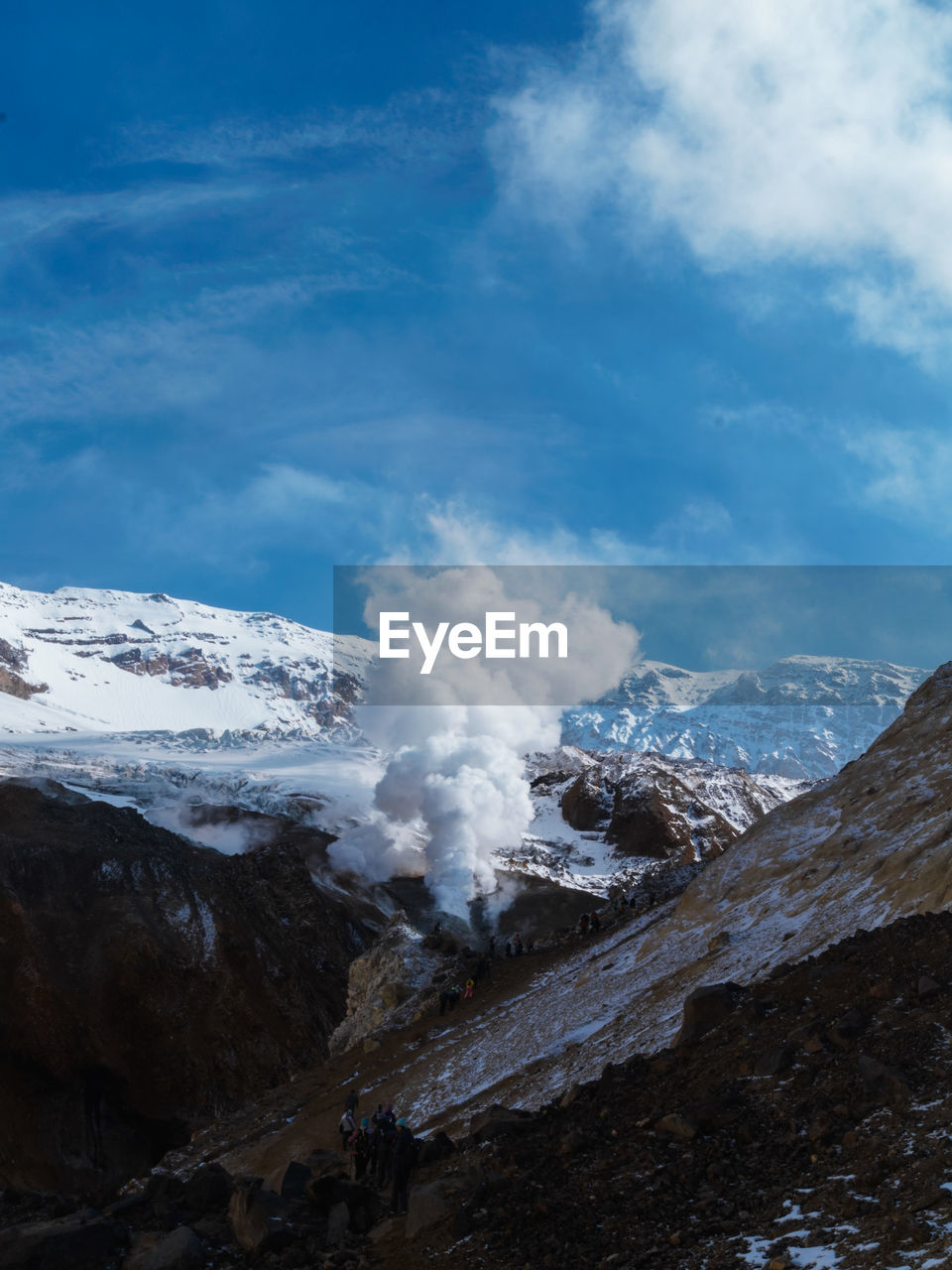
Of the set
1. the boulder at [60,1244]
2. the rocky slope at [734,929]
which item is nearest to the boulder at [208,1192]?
the boulder at [60,1244]

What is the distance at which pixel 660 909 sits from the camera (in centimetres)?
3756

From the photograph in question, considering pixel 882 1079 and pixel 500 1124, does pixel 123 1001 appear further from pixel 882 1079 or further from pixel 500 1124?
pixel 882 1079

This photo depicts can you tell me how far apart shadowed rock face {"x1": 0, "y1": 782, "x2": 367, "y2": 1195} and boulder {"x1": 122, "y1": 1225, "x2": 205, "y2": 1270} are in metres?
46.5

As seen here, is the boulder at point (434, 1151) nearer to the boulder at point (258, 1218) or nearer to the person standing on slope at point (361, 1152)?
the person standing on slope at point (361, 1152)

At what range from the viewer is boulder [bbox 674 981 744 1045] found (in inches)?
663

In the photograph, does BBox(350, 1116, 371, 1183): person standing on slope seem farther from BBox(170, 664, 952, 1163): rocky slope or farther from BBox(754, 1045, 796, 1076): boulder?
BBox(754, 1045, 796, 1076): boulder

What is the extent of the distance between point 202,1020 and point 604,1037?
160 ft

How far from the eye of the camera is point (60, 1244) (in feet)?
38.7

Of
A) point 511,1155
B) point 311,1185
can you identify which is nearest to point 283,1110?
point 311,1185

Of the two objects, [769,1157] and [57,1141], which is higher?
[769,1157]

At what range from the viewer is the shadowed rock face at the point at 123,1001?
188ft

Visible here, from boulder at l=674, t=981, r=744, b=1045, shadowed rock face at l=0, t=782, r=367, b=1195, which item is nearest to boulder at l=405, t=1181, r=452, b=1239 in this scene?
boulder at l=674, t=981, r=744, b=1045

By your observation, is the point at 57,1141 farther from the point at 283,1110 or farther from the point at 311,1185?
the point at 311,1185

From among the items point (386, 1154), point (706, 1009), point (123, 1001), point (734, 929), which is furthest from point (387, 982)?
point (706, 1009)
